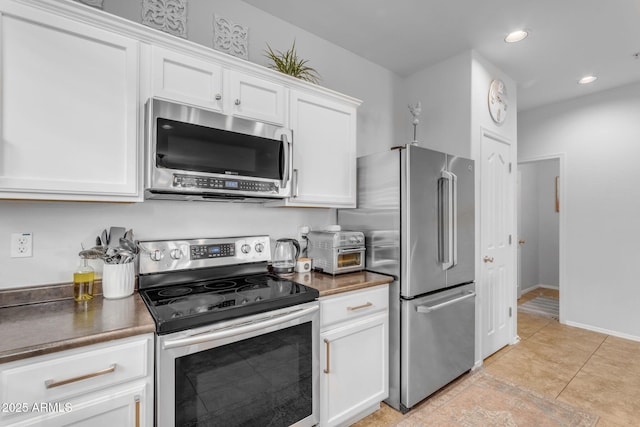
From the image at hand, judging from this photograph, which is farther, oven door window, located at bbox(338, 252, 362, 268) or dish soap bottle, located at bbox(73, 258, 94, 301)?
oven door window, located at bbox(338, 252, 362, 268)

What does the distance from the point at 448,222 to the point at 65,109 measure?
Result: 2.33 metres

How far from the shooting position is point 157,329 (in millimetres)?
1217

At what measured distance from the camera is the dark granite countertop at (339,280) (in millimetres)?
1850

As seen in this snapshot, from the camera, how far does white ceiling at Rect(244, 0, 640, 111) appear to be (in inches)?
87.3

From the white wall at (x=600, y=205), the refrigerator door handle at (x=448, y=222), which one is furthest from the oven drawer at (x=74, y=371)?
the white wall at (x=600, y=205)

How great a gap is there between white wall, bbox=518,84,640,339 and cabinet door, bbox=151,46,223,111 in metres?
4.25

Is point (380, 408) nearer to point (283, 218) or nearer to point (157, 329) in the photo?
point (283, 218)

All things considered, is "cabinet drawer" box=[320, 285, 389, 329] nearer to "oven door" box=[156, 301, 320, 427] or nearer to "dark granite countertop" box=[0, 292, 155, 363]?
"oven door" box=[156, 301, 320, 427]

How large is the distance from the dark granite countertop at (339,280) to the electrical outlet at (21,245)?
53.8 inches

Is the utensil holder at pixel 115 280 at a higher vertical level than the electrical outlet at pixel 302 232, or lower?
lower

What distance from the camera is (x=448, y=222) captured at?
2.33 m

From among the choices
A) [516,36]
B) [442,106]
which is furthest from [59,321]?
[516,36]

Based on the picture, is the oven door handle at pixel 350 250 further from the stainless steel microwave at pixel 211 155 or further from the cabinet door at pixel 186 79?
the cabinet door at pixel 186 79

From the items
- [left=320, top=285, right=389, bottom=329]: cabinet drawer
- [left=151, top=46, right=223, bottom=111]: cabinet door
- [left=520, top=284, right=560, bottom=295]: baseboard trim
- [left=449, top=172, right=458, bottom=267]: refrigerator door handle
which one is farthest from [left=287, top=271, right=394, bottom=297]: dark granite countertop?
[left=520, top=284, right=560, bottom=295]: baseboard trim
